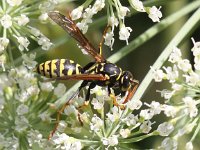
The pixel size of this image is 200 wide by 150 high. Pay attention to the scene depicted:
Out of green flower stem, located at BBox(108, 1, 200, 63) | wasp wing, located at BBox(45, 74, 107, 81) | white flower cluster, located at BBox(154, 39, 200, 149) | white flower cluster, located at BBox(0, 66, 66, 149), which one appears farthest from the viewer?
green flower stem, located at BBox(108, 1, 200, 63)

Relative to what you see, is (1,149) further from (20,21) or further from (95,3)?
(95,3)

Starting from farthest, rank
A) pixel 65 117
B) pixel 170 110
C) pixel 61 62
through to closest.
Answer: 1. pixel 65 117
2. pixel 61 62
3. pixel 170 110

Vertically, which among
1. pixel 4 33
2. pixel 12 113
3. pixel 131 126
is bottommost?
pixel 131 126

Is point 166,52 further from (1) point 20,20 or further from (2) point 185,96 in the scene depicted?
(1) point 20,20

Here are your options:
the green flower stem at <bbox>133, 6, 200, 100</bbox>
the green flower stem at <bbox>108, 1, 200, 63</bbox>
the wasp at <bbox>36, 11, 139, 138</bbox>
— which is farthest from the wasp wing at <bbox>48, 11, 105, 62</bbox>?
the green flower stem at <bbox>133, 6, 200, 100</bbox>

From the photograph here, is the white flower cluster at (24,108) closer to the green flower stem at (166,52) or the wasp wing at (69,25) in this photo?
the wasp wing at (69,25)

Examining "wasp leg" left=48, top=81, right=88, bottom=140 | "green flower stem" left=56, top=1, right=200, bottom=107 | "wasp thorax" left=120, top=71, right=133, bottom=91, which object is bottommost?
"wasp leg" left=48, top=81, right=88, bottom=140

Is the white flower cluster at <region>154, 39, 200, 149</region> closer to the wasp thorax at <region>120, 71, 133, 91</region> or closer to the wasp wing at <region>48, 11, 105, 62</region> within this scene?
the wasp thorax at <region>120, 71, 133, 91</region>

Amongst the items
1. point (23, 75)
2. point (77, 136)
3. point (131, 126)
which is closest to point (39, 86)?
point (23, 75)
